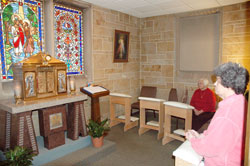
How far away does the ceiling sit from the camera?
14.1 feet

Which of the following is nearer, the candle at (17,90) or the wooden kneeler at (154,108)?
the candle at (17,90)

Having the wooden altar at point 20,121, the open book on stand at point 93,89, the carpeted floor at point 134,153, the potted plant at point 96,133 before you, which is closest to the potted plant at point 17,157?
the wooden altar at point 20,121

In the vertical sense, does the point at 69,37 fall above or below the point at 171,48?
above

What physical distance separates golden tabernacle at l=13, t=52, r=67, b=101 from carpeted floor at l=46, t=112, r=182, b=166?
3.65 feet

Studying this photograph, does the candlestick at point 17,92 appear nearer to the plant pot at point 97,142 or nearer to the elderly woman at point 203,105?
the plant pot at point 97,142

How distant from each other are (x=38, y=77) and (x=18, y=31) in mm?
1010

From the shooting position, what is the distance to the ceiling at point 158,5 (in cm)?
429

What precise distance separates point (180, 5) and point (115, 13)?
5.40 feet

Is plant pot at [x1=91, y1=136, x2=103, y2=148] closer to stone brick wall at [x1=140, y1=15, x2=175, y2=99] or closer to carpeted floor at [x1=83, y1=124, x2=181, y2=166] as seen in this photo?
carpeted floor at [x1=83, y1=124, x2=181, y2=166]

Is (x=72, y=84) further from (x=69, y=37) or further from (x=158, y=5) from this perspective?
(x=158, y=5)

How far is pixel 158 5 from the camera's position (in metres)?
4.61

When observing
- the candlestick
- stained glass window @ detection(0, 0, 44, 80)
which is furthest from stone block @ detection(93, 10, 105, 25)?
the candlestick

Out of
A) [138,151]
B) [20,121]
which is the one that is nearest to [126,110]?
[138,151]

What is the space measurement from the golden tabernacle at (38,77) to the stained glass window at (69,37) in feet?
2.85
